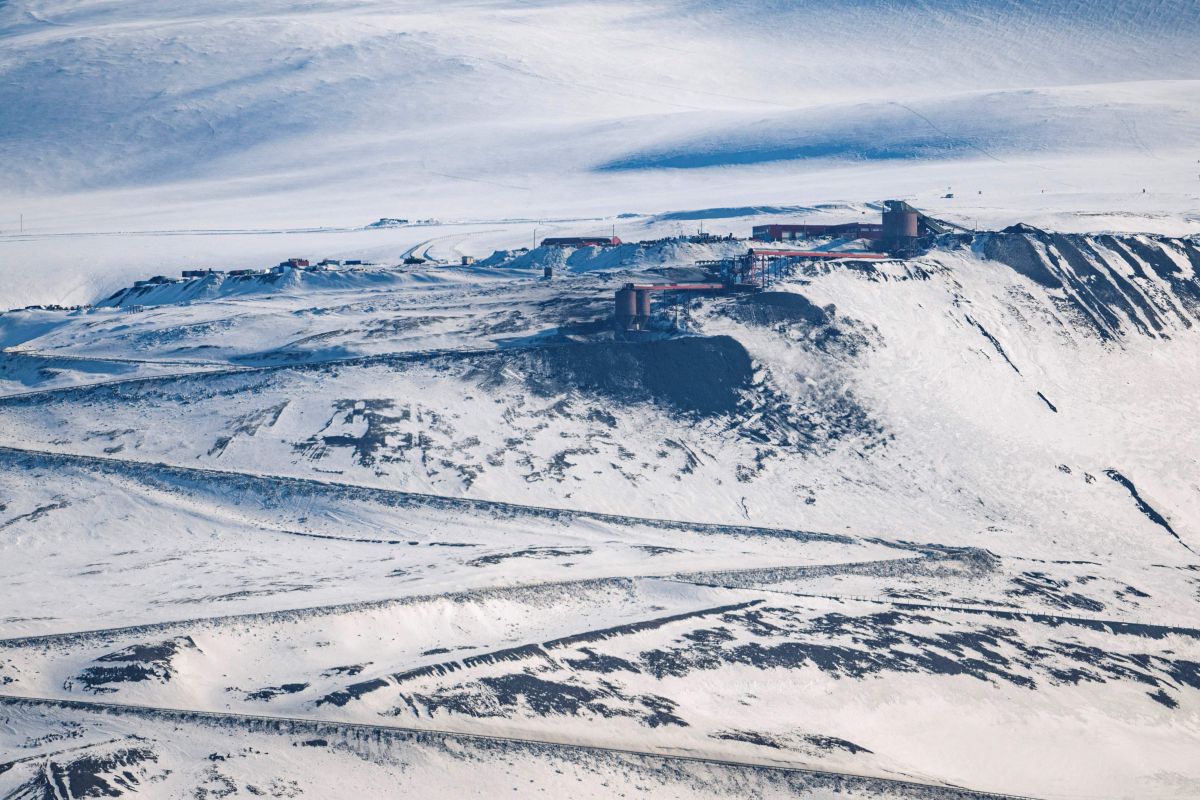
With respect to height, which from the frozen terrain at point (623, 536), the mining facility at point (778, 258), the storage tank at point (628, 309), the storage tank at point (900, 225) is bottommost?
the frozen terrain at point (623, 536)

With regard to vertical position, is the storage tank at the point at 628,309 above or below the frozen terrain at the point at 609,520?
above

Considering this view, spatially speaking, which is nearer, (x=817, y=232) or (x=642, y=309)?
(x=642, y=309)

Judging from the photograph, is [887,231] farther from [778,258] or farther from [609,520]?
[609,520]

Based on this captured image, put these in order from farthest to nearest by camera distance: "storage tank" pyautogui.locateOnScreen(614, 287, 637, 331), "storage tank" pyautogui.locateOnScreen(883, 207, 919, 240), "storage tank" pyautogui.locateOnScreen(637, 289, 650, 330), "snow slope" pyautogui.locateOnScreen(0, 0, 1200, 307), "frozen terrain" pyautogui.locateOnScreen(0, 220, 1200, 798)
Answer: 1. "snow slope" pyautogui.locateOnScreen(0, 0, 1200, 307)
2. "storage tank" pyautogui.locateOnScreen(883, 207, 919, 240)
3. "storage tank" pyautogui.locateOnScreen(637, 289, 650, 330)
4. "storage tank" pyautogui.locateOnScreen(614, 287, 637, 331)
5. "frozen terrain" pyautogui.locateOnScreen(0, 220, 1200, 798)

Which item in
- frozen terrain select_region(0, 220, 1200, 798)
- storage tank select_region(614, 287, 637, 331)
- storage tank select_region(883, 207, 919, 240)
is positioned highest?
storage tank select_region(883, 207, 919, 240)

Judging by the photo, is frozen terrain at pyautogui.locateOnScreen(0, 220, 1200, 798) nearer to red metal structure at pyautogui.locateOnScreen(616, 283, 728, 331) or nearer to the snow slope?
red metal structure at pyautogui.locateOnScreen(616, 283, 728, 331)

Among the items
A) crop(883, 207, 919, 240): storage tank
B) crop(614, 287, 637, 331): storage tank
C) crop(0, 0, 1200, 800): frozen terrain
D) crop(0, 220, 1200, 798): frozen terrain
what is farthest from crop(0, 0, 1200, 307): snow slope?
crop(614, 287, 637, 331): storage tank

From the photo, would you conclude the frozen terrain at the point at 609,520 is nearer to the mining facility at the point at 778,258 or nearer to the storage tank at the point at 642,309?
the mining facility at the point at 778,258

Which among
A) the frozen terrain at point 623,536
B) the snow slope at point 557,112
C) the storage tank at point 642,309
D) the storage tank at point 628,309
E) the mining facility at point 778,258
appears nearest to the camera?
the frozen terrain at point 623,536

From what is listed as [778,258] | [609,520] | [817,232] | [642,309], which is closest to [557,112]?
[817,232]

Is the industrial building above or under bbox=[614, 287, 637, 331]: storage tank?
above

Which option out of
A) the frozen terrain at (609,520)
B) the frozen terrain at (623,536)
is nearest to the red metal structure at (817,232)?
the frozen terrain at (609,520)
